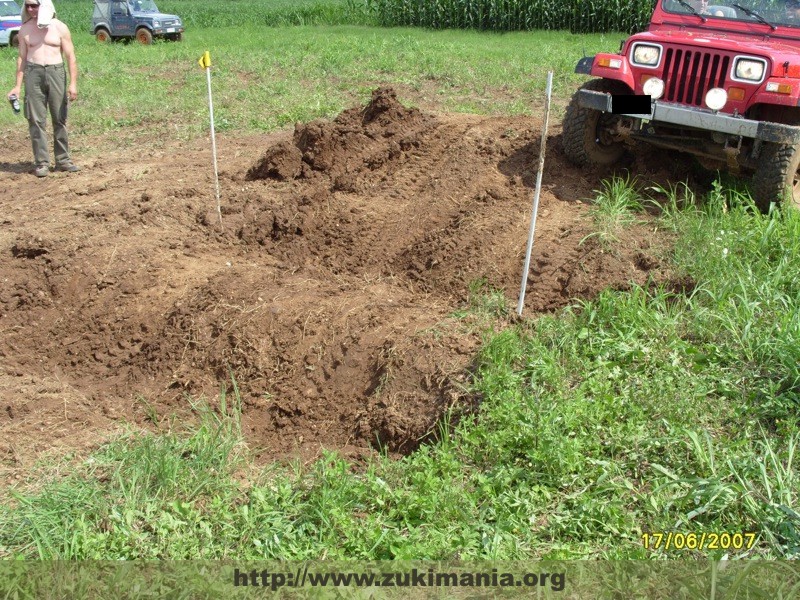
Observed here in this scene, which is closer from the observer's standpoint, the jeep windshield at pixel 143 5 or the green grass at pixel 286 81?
the green grass at pixel 286 81

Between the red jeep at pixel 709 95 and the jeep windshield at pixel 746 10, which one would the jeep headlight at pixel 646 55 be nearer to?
the red jeep at pixel 709 95

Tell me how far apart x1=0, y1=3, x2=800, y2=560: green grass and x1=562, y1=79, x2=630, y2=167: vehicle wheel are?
152 centimetres

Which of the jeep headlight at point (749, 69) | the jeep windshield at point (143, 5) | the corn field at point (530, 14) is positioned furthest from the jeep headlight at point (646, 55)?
the jeep windshield at point (143, 5)

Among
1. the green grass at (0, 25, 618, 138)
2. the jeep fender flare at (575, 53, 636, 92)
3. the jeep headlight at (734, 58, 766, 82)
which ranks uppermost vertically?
the jeep headlight at (734, 58, 766, 82)

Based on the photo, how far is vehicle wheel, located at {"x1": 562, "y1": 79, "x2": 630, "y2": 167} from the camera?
6965 millimetres

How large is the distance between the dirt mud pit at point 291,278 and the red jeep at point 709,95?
60cm

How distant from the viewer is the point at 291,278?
5973 mm

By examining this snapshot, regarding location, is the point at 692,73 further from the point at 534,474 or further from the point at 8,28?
the point at 8,28

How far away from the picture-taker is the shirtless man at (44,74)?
8.11 m

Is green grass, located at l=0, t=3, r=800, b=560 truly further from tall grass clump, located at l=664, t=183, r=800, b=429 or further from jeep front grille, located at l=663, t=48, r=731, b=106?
jeep front grille, located at l=663, t=48, r=731, b=106

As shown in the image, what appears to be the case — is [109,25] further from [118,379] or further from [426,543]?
[426,543]

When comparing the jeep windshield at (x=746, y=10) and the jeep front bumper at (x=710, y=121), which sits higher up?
the jeep windshield at (x=746, y=10)

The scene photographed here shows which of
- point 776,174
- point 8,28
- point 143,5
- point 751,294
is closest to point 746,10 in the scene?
point 776,174

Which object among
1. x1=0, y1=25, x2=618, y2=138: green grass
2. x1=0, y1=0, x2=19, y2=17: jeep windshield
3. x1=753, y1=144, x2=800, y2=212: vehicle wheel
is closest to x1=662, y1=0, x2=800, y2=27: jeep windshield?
x1=753, y1=144, x2=800, y2=212: vehicle wheel
